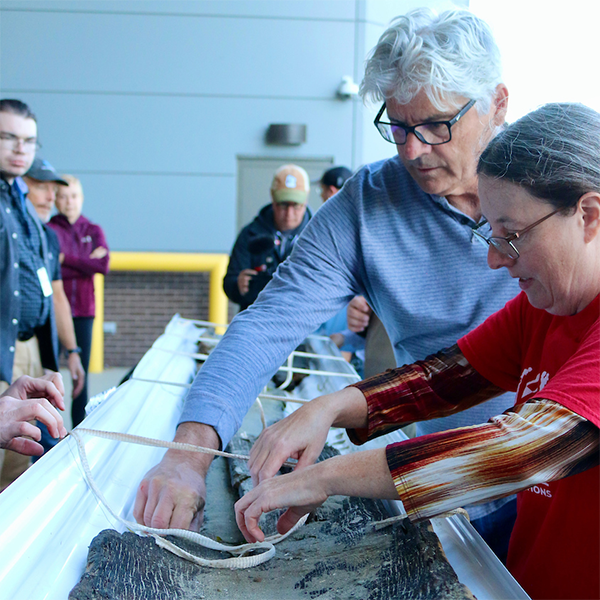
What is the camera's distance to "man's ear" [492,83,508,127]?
4.86ft

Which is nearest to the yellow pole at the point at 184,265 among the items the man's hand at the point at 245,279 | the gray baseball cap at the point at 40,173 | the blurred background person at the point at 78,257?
the blurred background person at the point at 78,257

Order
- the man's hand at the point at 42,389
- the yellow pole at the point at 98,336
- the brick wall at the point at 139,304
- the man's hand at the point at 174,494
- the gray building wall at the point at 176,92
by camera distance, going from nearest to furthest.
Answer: the man's hand at the point at 174,494 → the man's hand at the point at 42,389 → the yellow pole at the point at 98,336 → the gray building wall at the point at 176,92 → the brick wall at the point at 139,304

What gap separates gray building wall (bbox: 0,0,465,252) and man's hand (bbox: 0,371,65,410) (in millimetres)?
6087

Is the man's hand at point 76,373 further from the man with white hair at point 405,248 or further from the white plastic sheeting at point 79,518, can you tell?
the man with white hair at point 405,248

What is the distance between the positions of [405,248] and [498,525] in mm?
746

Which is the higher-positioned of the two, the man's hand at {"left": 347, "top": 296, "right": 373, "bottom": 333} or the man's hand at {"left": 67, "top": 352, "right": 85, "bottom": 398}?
the man's hand at {"left": 347, "top": 296, "right": 373, "bottom": 333}

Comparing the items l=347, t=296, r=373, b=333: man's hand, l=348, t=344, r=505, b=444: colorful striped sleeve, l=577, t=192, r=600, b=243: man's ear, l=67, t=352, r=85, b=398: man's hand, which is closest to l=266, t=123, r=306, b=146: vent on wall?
l=67, t=352, r=85, b=398: man's hand

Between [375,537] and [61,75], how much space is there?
7445mm

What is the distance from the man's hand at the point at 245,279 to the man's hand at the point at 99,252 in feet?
5.24

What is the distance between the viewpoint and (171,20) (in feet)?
23.1

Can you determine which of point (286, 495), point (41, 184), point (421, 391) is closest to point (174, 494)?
point (286, 495)

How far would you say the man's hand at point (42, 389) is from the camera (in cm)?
127

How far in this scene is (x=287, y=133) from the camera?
7.14 m

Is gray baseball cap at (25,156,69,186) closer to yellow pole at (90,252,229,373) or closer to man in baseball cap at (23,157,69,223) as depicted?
man in baseball cap at (23,157,69,223)
